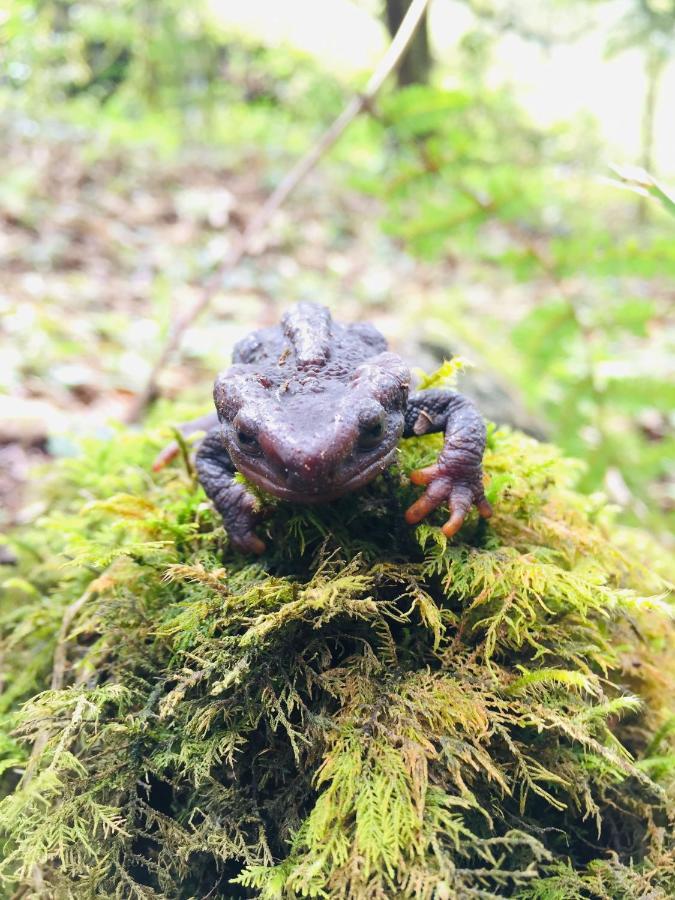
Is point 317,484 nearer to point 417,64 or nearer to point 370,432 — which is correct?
point 370,432

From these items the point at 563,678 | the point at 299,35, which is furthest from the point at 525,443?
the point at 299,35

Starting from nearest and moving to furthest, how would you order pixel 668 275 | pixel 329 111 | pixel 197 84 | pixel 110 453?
1. pixel 110 453
2. pixel 668 275
3. pixel 329 111
4. pixel 197 84

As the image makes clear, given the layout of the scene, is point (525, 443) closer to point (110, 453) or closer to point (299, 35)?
point (110, 453)

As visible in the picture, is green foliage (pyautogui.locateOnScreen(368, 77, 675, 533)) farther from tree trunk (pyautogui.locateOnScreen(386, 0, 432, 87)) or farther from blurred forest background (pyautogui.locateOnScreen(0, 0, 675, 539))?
tree trunk (pyautogui.locateOnScreen(386, 0, 432, 87))

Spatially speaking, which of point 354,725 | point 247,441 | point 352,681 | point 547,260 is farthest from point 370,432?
point 547,260

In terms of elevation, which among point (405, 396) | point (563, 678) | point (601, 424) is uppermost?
point (405, 396)

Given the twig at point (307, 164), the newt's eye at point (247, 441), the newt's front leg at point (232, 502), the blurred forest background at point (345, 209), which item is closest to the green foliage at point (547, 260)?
the blurred forest background at point (345, 209)
